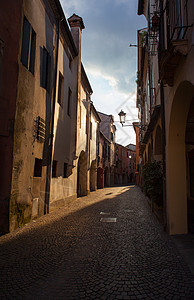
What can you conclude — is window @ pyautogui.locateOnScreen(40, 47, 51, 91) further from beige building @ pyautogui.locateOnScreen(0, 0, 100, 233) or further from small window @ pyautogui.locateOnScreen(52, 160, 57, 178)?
small window @ pyautogui.locateOnScreen(52, 160, 57, 178)

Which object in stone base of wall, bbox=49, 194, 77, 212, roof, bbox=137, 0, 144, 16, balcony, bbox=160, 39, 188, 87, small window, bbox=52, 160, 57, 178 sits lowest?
stone base of wall, bbox=49, 194, 77, 212

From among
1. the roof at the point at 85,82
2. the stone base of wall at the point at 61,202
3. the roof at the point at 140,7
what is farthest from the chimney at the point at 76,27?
the stone base of wall at the point at 61,202

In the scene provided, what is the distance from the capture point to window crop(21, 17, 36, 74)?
6.43 meters

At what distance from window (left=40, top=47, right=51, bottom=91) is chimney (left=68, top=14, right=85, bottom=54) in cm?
568

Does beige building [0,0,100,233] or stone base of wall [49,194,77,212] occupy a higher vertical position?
beige building [0,0,100,233]

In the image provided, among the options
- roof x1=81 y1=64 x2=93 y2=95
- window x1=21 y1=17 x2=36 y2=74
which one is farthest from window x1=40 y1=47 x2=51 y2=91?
roof x1=81 y1=64 x2=93 y2=95

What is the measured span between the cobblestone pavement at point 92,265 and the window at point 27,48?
4.96 m

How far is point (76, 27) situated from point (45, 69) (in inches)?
275

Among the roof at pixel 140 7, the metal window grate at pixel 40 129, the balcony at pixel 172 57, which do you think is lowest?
the metal window grate at pixel 40 129

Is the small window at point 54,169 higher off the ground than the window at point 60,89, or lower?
lower

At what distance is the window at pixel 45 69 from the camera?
7.93m

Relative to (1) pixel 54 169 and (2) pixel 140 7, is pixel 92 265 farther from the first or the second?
(2) pixel 140 7

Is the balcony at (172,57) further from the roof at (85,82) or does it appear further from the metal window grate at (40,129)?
the roof at (85,82)

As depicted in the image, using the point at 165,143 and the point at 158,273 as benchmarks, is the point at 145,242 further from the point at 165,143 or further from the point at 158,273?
the point at 165,143
